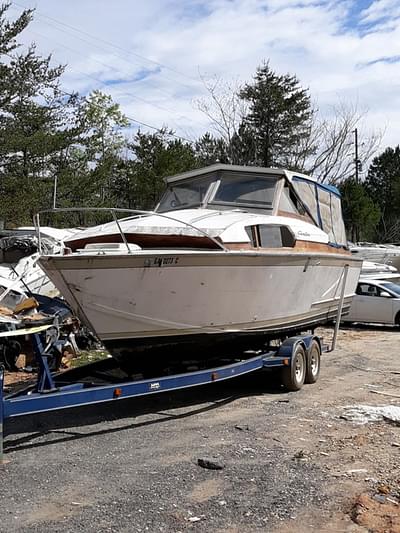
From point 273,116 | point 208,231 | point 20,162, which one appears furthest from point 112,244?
point 273,116

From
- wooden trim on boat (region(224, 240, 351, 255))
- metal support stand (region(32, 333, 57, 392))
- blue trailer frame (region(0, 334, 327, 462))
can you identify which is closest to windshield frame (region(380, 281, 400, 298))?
wooden trim on boat (region(224, 240, 351, 255))

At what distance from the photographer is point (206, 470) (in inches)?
221

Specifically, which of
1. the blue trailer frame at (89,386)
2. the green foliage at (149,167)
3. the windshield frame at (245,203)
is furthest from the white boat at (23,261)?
the green foliage at (149,167)

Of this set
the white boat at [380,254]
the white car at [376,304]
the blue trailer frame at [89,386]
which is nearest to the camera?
the blue trailer frame at [89,386]

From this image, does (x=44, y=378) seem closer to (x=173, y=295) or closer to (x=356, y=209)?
(x=173, y=295)

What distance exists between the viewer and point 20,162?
82.4 feet

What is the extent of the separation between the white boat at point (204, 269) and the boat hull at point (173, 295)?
0.04ft

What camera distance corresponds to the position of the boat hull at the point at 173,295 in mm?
7031

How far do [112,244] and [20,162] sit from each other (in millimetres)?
19242

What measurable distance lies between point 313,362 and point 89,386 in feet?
12.8

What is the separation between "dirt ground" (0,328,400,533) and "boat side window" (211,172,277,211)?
103 inches

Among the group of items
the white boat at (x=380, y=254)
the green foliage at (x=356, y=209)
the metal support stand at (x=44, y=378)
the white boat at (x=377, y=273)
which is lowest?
the metal support stand at (x=44, y=378)

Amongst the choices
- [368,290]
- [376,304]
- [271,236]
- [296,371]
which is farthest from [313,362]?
[368,290]

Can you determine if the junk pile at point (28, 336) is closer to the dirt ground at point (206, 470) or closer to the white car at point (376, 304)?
the dirt ground at point (206, 470)
